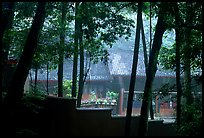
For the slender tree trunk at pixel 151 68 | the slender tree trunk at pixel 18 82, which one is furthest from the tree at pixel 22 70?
the slender tree trunk at pixel 151 68

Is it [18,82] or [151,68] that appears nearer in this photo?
[18,82]

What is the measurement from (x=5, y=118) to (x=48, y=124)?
2849 mm

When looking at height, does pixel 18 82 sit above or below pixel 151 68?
below

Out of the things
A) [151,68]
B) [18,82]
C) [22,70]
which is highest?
[151,68]

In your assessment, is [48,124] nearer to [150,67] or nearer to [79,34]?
[79,34]

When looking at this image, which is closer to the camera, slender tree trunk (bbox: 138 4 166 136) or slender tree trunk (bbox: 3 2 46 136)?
slender tree trunk (bbox: 3 2 46 136)

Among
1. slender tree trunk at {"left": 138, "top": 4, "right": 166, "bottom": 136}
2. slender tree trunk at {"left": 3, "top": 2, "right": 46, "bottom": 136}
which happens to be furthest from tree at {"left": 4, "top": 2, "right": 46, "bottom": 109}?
slender tree trunk at {"left": 138, "top": 4, "right": 166, "bottom": 136}

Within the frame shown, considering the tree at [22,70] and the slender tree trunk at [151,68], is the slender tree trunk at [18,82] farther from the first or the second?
the slender tree trunk at [151,68]

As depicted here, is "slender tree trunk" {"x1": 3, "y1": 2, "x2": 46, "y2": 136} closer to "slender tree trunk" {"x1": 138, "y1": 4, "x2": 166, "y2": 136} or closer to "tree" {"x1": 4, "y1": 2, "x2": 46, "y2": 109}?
"tree" {"x1": 4, "y1": 2, "x2": 46, "y2": 109}

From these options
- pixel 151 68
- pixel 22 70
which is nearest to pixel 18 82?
pixel 22 70

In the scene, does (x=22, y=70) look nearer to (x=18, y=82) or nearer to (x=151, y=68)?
(x=18, y=82)

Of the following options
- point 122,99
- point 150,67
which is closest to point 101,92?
point 122,99

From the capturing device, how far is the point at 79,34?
25.2 ft

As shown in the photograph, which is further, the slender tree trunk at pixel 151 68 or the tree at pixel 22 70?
the slender tree trunk at pixel 151 68
